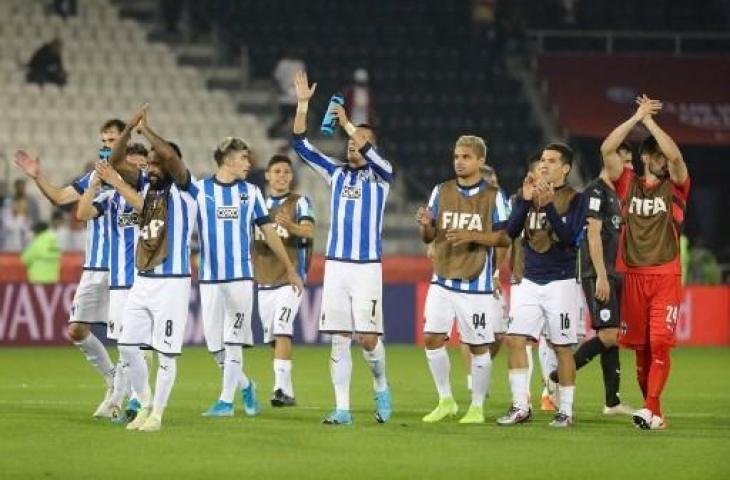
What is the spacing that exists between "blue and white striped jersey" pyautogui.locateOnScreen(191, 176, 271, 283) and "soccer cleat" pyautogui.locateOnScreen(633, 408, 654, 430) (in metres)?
3.45

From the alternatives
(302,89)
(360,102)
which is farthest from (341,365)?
(360,102)

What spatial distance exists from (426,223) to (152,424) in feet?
8.95

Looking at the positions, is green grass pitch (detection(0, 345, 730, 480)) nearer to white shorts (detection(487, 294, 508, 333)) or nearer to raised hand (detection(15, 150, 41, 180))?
white shorts (detection(487, 294, 508, 333))

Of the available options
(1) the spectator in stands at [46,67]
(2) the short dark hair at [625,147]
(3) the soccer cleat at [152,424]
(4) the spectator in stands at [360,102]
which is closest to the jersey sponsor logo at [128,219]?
(3) the soccer cleat at [152,424]

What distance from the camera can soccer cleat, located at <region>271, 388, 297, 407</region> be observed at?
16.8 meters

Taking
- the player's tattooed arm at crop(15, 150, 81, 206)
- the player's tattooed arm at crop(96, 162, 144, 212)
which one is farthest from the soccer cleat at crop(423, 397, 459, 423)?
the player's tattooed arm at crop(15, 150, 81, 206)

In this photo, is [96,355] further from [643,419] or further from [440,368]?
[643,419]

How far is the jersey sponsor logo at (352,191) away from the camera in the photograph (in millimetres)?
15031

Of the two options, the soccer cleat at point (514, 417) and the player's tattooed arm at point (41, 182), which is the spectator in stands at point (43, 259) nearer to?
the player's tattooed arm at point (41, 182)

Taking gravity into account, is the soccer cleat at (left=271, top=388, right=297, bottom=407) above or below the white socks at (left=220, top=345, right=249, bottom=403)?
below

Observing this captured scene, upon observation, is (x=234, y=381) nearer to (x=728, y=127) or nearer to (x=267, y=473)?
(x=267, y=473)

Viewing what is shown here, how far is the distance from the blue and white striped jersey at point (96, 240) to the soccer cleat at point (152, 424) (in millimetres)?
2017

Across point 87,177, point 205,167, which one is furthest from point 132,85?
point 87,177

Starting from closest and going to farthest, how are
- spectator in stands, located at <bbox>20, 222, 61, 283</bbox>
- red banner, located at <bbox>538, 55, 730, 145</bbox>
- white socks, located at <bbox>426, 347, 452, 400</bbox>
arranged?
1. white socks, located at <bbox>426, 347, 452, 400</bbox>
2. spectator in stands, located at <bbox>20, 222, 61, 283</bbox>
3. red banner, located at <bbox>538, 55, 730, 145</bbox>
